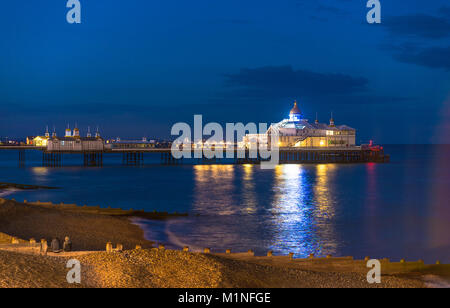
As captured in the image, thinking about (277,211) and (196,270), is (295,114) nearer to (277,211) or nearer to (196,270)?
(277,211)

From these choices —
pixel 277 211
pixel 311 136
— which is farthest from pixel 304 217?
pixel 311 136

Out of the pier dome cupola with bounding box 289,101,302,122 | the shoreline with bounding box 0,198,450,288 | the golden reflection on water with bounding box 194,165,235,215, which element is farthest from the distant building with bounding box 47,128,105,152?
the shoreline with bounding box 0,198,450,288

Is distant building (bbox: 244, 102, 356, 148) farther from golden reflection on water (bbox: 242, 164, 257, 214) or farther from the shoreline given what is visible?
the shoreline

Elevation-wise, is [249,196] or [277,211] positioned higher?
[249,196]

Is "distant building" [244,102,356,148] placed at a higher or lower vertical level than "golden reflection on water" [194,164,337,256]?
higher

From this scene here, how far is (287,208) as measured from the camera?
116 feet

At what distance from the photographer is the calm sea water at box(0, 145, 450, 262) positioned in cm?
2253

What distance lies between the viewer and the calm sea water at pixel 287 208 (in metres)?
22.5

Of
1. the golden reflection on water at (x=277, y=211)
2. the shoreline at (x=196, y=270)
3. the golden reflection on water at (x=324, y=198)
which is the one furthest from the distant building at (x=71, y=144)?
the shoreline at (x=196, y=270)

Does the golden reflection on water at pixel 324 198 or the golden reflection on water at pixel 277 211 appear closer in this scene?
the golden reflection on water at pixel 277 211

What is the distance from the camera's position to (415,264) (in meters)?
14.6

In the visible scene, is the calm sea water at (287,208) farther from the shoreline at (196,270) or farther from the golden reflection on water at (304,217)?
the shoreline at (196,270)

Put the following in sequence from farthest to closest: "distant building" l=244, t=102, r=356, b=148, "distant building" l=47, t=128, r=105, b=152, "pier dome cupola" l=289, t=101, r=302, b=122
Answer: "pier dome cupola" l=289, t=101, r=302, b=122 < "distant building" l=244, t=102, r=356, b=148 < "distant building" l=47, t=128, r=105, b=152
